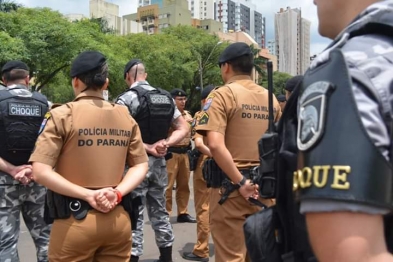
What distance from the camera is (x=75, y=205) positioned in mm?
2570

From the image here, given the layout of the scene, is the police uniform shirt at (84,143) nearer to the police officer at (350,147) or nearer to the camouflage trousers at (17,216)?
the camouflage trousers at (17,216)

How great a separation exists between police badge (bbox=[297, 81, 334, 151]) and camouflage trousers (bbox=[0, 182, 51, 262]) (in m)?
3.29

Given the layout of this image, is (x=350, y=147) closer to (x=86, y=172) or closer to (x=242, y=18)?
(x=86, y=172)

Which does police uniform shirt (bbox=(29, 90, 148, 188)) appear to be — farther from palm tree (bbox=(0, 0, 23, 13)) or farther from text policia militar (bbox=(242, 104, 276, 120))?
palm tree (bbox=(0, 0, 23, 13))

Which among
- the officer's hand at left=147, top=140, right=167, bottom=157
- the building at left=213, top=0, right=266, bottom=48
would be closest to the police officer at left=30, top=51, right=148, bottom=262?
the officer's hand at left=147, top=140, right=167, bottom=157

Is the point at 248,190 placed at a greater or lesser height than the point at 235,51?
lesser

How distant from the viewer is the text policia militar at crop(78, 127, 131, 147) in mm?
2619

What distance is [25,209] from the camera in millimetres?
3893

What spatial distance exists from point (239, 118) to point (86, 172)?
1.18 meters

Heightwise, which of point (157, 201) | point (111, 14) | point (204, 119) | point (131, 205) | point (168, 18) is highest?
point (168, 18)

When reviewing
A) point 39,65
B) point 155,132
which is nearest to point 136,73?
point 155,132

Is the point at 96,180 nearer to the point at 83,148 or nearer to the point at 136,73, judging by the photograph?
the point at 83,148

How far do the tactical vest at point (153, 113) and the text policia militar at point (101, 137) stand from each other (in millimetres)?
1607

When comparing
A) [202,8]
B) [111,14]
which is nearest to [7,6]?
[111,14]
